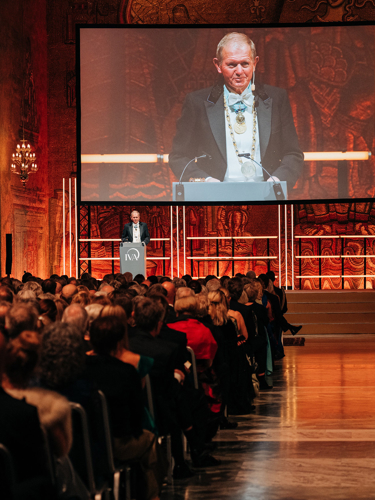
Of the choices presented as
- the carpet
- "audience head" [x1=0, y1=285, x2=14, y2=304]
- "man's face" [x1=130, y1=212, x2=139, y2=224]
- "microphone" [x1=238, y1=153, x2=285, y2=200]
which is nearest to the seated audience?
"audience head" [x1=0, y1=285, x2=14, y2=304]

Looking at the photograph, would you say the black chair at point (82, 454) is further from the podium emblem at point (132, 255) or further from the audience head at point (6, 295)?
the podium emblem at point (132, 255)

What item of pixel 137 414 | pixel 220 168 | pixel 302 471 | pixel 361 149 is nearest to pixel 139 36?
pixel 220 168

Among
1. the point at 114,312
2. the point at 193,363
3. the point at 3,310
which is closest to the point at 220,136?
the point at 193,363

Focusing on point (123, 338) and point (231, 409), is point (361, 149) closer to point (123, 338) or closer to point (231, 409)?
point (231, 409)

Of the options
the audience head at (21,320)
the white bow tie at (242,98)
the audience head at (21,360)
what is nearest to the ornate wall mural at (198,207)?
the white bow tie at (242,98)

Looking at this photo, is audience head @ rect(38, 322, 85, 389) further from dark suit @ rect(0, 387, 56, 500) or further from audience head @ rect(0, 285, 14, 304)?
audience head @ rect(0, 285, 14, 304)

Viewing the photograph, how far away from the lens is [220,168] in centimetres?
1398

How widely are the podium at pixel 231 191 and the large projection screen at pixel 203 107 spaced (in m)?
0.13

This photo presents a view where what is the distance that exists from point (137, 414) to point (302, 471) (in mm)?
1934

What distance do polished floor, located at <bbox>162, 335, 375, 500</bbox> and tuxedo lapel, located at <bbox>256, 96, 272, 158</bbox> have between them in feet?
18.9

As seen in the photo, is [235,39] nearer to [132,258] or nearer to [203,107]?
[203,107]

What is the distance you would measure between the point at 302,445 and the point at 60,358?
3.23 meters

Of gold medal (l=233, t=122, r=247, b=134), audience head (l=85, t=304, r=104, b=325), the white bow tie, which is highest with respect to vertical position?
the white bow tie

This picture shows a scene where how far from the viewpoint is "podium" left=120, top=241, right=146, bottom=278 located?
11.9m
